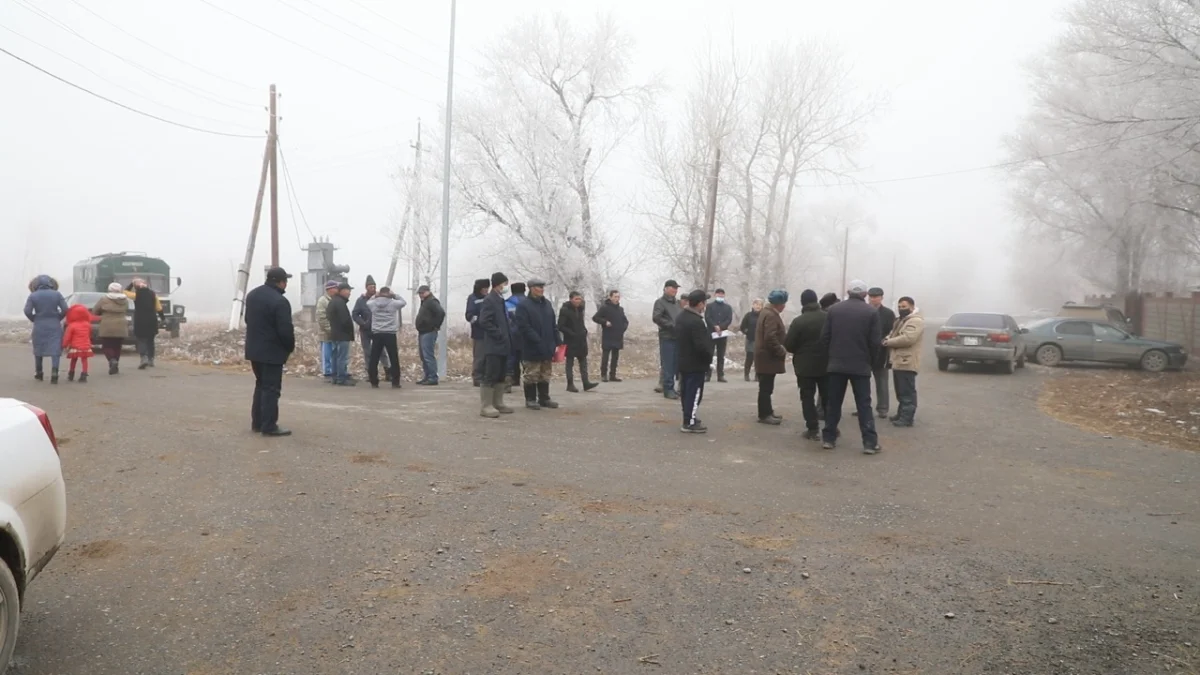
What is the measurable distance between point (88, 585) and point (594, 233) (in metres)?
24.3

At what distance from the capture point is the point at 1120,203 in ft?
102

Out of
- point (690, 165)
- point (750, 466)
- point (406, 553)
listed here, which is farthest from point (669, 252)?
point (406, 553)

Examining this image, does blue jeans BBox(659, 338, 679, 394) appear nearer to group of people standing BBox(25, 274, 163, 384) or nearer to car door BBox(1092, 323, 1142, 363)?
group of people standing BBox(25, 274, 163, 384)

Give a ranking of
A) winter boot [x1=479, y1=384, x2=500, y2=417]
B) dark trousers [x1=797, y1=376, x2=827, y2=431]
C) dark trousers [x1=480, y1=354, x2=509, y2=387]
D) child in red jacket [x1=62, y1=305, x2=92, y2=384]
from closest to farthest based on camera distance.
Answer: dark trousers [x1=797, y1=376, x2=827, y2=431] → dark trousers [x1=480, y1=354, x2=509, y2=387] → winter boot [x1=479, y1=384, x2=500, y2=417] → child in red jacket [x1=62, y1=305, x2=92, y2=384]

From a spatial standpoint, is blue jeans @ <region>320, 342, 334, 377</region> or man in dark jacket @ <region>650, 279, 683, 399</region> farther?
blue jeans @ <region>320, 342, 334, 377</region>

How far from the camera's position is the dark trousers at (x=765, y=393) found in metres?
9.96

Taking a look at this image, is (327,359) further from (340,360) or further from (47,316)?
(47,316)

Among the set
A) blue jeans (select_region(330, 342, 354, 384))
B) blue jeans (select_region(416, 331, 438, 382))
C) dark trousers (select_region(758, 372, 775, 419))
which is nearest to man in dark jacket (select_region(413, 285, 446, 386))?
blue jeans (select_region(416, 331, 438, 382))

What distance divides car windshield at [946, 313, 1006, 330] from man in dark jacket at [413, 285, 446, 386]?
40.8ft

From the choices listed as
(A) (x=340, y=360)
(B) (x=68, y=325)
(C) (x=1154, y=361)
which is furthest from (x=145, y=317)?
(C) (x=1154, y=361)

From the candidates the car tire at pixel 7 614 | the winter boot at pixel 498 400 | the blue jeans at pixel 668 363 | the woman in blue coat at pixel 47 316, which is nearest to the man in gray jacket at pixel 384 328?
the winter boot at pixel 498 400

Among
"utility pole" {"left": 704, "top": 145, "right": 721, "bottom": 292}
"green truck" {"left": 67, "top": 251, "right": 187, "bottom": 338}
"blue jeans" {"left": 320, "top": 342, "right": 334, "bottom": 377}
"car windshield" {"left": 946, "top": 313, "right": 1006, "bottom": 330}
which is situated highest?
"utility pole" {"left": 704, "top": 145, "right": 721, "bottom": 292}

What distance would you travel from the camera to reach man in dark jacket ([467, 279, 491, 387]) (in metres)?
10.4

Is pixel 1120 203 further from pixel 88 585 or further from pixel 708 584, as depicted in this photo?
pixel 88 585
